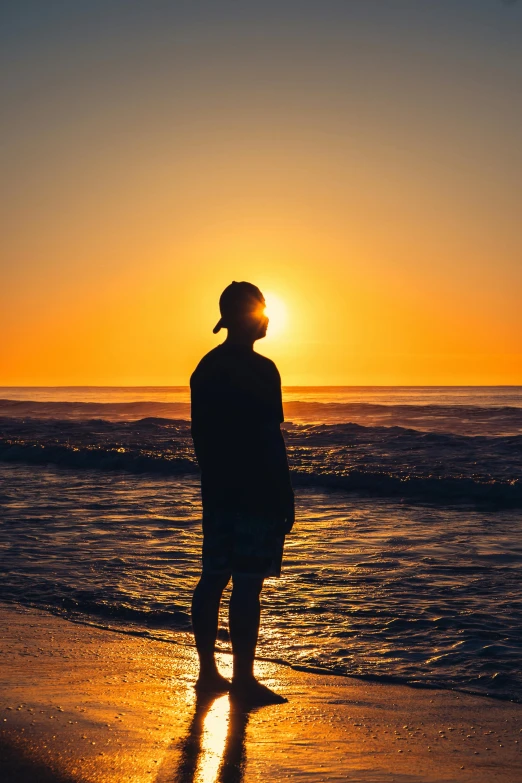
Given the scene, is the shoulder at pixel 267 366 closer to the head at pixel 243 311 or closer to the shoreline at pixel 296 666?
the head at pixel 243 311

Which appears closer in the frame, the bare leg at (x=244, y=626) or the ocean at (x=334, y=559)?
the bare leg at (x=244, y=626)

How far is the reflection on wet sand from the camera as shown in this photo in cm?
268

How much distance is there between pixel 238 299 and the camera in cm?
390

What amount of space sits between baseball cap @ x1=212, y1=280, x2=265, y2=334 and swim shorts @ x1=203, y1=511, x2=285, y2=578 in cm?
95

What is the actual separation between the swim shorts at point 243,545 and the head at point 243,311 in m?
0.87

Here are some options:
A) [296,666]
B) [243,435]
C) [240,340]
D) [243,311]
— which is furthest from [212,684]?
[243,311]

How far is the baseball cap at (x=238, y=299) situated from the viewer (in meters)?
3.90

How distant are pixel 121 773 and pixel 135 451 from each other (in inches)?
560

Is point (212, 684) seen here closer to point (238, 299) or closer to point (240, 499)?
point (240, 499)

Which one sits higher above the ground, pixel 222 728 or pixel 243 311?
pixel 243 311

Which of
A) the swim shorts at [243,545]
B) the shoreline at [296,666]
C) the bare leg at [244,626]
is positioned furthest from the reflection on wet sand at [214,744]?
the shoreline at [296,666]

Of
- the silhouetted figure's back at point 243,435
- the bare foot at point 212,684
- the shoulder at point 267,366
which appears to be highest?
the shoulder at point 267,366

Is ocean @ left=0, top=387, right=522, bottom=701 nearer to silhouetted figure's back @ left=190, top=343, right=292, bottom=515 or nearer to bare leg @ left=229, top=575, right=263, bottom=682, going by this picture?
bare leg @ left=229, top=575, right=263, bottom=682

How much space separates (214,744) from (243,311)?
6.30 ft
